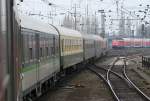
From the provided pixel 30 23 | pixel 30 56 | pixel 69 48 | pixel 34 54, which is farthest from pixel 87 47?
pixel 30 56

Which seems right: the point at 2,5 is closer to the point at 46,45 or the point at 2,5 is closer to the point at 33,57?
the point at 33,57

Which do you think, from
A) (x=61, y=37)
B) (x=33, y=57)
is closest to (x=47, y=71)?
(x=33, y=57)

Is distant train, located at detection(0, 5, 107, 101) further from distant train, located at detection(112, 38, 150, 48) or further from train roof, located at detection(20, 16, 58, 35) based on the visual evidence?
distant train, located at detection(112, 38, 150, 48)

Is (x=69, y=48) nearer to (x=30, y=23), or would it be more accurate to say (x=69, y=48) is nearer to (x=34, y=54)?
(x=34, y=54)

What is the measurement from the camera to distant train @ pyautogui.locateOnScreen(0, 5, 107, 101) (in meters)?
3.95

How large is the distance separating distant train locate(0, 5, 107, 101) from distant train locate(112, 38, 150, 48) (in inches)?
3102

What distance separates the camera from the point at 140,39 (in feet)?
369

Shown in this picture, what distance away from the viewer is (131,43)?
11250cm

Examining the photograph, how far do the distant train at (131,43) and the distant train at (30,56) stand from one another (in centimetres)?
7880

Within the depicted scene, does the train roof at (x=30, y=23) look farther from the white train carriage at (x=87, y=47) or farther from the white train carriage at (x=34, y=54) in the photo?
the white train carriage at (x=87, y=47)

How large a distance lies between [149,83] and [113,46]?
90165 millimetres

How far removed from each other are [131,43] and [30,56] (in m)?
102

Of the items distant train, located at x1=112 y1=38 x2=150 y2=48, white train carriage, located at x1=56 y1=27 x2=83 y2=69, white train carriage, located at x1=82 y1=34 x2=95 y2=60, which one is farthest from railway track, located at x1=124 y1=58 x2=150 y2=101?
distant train, located at x1=112 y1=38 x2=150 y2=48

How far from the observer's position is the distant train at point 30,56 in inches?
155
